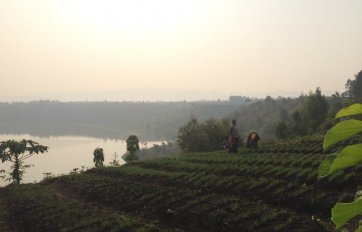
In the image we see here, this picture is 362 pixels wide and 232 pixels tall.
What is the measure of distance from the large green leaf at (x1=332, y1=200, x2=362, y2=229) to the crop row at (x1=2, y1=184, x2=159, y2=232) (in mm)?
13196

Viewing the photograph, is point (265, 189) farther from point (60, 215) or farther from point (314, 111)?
point (314, 111)

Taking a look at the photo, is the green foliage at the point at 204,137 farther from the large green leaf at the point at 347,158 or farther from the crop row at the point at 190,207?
the large green leaf at the point at 347,158

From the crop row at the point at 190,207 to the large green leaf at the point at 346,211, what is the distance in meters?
11.2

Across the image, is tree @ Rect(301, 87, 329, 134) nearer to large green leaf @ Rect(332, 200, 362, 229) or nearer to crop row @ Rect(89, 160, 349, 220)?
crop row @ Rect(89, 160, 349, 220)

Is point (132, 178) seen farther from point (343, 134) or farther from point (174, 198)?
point (343, 134)

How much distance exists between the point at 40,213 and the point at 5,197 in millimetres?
9987

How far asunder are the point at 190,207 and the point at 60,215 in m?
6.48

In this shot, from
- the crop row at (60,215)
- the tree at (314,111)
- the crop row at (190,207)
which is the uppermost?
the tree at (314,111)

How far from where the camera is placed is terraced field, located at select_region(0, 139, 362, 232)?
44.2 ft

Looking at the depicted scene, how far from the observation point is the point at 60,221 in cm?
1716

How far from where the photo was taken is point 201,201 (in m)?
16.1

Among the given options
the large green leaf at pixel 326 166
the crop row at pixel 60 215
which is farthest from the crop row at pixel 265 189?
the large green leaf at pixel 326 166

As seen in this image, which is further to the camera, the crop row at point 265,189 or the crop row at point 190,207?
the crop row at point 265,189

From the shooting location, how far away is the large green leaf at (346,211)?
119 centimetres
